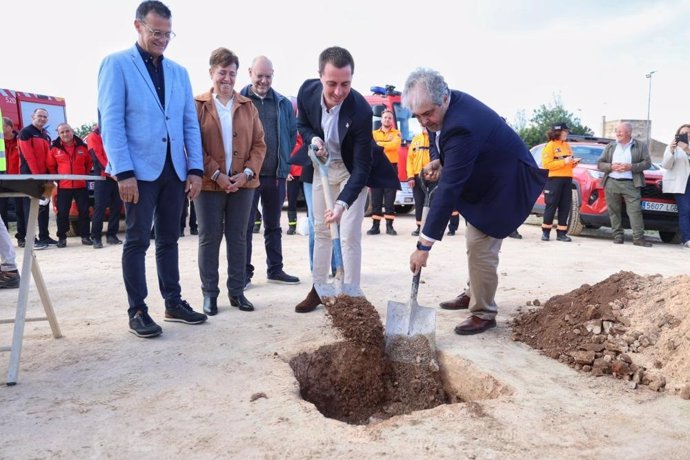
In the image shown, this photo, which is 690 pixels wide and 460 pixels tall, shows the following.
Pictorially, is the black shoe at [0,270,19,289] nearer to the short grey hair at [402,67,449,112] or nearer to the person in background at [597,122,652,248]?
the short grey hair at [402,67,449,112]

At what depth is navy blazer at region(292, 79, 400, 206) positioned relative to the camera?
13.0 feet

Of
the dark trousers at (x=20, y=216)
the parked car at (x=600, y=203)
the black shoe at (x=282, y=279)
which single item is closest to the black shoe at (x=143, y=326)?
the black shoe at (x=282, y=279)

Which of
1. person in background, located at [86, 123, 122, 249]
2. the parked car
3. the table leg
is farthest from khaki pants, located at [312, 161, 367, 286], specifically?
the parked car

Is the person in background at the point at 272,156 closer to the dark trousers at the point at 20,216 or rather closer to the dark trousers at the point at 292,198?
the dark trousers at the point at 292,198

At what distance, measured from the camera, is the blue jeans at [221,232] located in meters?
4.18

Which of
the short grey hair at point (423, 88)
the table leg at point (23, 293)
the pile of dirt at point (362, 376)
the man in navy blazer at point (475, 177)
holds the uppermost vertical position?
the short grey hair at point (423, 88)

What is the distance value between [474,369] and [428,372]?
0.29m

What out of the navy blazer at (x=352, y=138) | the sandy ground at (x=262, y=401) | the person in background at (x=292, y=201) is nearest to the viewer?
the sandy ground at (x=262, y=401)

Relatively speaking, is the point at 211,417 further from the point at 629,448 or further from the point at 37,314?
the point at 37,314

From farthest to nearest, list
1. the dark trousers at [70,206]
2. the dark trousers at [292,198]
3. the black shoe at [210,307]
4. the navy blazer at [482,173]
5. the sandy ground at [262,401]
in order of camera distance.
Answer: the dark trousers at [292,198] < the dark trousers at [70,206] < the black shoe at [210,307] < the navy blazer at [482,173] < the sandy ground at [262,401]

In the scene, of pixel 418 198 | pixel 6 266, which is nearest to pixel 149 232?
pixel 6 266

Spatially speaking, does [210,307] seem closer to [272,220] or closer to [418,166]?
[272,220]

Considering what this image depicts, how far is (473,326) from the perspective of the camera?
12.7 feet

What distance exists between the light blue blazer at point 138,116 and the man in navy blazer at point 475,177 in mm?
1568
